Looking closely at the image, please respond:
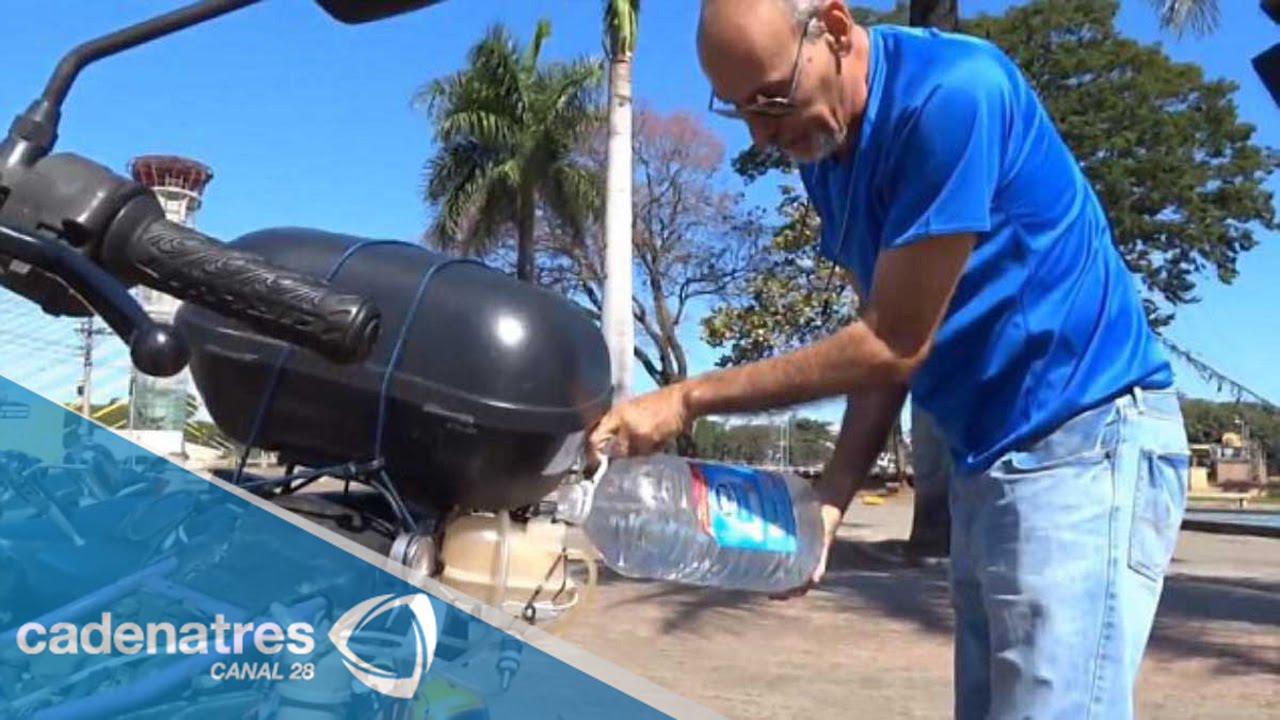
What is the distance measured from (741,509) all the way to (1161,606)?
294 inches

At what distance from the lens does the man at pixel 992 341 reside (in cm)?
176

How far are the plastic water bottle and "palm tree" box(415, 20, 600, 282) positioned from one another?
16830mm

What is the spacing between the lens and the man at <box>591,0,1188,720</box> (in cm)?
176

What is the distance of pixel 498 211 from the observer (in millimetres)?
20281

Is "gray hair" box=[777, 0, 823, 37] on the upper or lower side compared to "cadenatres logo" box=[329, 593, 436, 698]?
upper

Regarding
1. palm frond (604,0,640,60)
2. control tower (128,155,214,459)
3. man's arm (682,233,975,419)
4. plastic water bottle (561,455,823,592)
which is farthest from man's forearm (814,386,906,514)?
palm frond (604,0,640,60)

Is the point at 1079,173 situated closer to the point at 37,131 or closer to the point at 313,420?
the point at 313,420

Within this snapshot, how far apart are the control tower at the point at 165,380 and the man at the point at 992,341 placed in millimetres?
510

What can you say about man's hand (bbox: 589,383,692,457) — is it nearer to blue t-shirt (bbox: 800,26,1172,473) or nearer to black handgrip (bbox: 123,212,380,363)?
blue t-shirt (bbox: 800,26,1172,473)

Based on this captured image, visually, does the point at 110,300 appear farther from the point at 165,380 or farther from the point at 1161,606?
the point at 1161,606

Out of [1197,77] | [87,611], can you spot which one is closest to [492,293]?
[87,611]

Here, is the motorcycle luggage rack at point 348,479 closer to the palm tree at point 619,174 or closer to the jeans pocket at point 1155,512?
the jeans pocket at point 1155,512

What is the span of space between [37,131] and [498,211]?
63.4 feet
